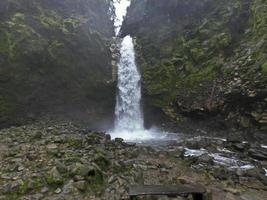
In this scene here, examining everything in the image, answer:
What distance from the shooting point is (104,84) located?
2320cm

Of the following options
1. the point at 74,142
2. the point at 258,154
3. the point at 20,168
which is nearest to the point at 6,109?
the point at 74,142

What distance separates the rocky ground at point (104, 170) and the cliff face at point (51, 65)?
4891mm

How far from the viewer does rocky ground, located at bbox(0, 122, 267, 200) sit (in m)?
7.61

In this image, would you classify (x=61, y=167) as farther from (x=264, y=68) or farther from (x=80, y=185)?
Answer: (x=264, y=68)

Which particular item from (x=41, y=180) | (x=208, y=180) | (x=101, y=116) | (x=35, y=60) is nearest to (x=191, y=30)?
(x=101, y=116)

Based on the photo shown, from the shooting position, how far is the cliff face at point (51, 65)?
60.4ft

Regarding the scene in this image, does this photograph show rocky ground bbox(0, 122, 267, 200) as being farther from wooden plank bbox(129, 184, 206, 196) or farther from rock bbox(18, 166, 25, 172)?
wooden plank bbox(129, 184, 206, 196)

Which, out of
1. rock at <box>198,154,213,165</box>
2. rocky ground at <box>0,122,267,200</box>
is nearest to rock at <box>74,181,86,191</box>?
rocky ground at <box>0,122,267,200</box>

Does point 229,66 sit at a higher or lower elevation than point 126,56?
lower

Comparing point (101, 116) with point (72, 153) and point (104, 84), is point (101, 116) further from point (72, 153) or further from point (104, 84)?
point (72, 153)

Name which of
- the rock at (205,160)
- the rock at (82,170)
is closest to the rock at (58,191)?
the rock at (82,170)

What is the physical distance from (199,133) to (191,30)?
10.0 meters

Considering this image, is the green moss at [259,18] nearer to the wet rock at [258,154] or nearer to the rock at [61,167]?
the wet rock at [258,154]

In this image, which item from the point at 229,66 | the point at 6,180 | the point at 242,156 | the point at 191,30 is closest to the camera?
the point at 6,180
